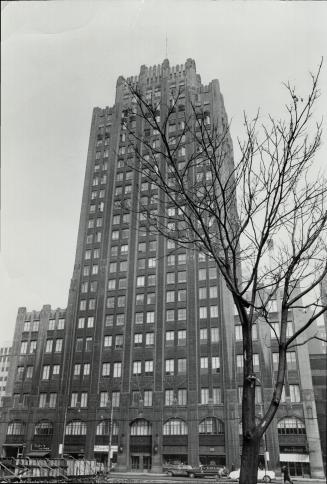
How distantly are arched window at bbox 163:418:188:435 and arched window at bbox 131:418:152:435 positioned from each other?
8.08ft

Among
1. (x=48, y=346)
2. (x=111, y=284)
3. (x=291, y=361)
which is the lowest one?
(x=291, y=361)

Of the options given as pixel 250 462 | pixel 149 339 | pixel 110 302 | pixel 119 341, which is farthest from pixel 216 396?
pixel 250 462

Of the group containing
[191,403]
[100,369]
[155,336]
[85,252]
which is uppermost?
[85,252]

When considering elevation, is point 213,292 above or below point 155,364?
above

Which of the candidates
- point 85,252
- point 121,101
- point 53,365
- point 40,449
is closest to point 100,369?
point 53,365

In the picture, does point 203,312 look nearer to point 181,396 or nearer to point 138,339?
point 138,339

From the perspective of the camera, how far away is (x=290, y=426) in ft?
180

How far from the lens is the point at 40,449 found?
6091 centimetres

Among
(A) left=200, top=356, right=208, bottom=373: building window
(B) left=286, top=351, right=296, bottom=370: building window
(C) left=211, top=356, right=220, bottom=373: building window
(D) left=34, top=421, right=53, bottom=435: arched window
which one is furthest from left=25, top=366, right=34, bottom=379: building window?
(B) left=286, top=351, right=296, bottom=370: building window

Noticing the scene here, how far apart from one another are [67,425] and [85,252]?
29.2 metres

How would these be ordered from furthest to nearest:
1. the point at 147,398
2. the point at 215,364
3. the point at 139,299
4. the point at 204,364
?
the point at 139,299, the point at 147,398, the point at 204,364, the point at 215,364

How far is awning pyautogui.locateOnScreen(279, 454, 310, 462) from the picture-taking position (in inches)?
2073

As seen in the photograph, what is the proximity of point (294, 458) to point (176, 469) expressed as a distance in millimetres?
15479

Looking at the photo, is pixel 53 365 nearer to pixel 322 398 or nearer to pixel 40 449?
pixel 40 449
